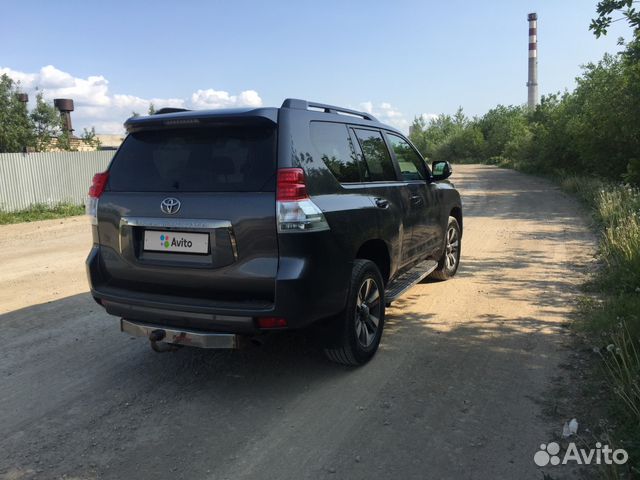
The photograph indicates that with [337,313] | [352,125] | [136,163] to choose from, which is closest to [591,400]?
[337,313]

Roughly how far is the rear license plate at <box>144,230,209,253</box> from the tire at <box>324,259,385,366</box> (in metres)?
1.13

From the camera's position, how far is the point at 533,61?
72.2 meters

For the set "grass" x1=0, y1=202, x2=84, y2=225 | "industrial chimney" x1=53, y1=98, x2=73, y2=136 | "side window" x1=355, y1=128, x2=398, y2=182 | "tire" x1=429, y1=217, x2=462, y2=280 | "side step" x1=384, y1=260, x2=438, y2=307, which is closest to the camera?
"side window" x1=355, y1=128, x2=398, y2=182

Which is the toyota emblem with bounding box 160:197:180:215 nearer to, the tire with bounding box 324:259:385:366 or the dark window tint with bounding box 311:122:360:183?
the dark window tint with bounding box 311:122:360:183

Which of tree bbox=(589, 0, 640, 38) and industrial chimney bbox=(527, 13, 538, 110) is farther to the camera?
industrial chimney bbox=(527, 13, 538, 110)

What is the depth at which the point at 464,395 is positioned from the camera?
3.71m

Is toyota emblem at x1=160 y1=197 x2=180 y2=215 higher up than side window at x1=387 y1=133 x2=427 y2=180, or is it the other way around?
side window at x1=387 y1=133 x2=427 y2=180

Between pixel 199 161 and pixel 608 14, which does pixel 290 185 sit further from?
pixel 608 14

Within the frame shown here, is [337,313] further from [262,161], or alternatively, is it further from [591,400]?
[591,400]

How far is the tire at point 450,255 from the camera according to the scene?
6.81m

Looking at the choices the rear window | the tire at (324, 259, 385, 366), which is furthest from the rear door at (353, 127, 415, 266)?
the rear window

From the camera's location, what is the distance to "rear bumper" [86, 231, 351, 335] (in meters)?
3.36

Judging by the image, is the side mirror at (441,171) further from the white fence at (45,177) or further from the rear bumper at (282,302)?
the white fence at (45,177)

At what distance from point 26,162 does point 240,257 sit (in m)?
15.1
